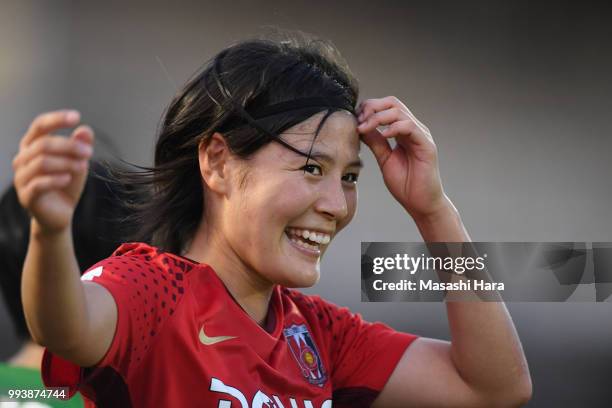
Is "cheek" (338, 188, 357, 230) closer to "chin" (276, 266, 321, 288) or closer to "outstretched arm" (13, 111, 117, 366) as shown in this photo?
"chin" (276, 266, 321, 288)

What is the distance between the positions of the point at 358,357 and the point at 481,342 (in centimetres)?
30

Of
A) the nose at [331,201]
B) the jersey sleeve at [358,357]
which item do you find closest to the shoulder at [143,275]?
the nose at [331,201]

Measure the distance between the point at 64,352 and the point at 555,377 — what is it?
4.27 metres

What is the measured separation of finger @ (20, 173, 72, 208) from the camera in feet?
3.91

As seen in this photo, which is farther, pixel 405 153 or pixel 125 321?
pixel 405 153

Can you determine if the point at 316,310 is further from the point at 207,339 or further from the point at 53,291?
the point at 53,291

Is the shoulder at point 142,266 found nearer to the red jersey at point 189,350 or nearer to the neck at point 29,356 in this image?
the red jersey at point 189,350

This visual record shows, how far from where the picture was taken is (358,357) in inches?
83.5

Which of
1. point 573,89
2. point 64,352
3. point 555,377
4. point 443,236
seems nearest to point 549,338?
point 555,377

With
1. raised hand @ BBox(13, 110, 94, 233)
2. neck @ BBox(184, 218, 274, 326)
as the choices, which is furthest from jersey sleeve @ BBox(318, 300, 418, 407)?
raised hand @ BBox(13, 110, 94, 233)

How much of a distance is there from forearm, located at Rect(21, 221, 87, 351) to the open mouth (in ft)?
1.94

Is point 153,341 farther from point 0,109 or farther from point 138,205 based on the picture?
point 0,109

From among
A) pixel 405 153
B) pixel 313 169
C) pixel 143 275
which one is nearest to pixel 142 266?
pixel 143 275

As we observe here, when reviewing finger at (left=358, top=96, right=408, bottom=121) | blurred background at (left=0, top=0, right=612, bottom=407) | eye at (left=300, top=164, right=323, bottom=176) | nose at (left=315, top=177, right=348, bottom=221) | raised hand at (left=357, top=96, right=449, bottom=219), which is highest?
blurred background at (left=0, top=0, right=612, bottom=407)
